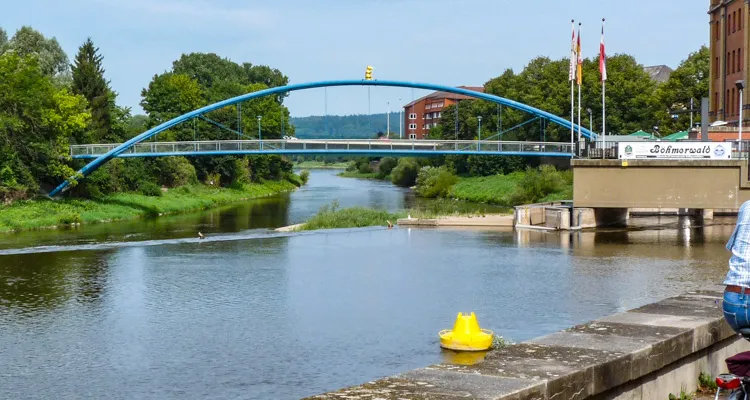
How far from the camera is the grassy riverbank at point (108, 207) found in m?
48.5

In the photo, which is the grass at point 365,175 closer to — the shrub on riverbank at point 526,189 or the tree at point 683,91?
the shrub on riverbank at point 526,189

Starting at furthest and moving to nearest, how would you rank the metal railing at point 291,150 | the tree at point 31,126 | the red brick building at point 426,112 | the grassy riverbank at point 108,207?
1. the red brick building at point 426,112
2. the metal railing at point 291,150
3. the tree at point 31,126
4. the grassy riverbank at point 108,207

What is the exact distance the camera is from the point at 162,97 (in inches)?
3219

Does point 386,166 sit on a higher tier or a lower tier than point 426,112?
lower

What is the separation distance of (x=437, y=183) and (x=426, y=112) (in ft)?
327

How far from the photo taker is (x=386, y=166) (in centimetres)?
13662

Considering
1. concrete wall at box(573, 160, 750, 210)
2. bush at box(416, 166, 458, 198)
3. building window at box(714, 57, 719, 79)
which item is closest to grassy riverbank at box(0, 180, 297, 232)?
bush at box(416, 166, 458, 198)

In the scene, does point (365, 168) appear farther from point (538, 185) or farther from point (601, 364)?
point (601, 364)

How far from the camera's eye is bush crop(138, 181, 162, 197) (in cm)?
6519

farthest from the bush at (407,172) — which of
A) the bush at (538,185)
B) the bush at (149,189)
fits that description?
the bush at (149,189)

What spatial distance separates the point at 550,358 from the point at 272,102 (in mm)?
99486

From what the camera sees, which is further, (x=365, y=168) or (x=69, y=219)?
(x=365, y=168)

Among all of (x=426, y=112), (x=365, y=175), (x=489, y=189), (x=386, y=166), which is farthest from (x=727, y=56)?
(x=426, y=112)

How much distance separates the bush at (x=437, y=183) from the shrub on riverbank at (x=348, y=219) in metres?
34.6
